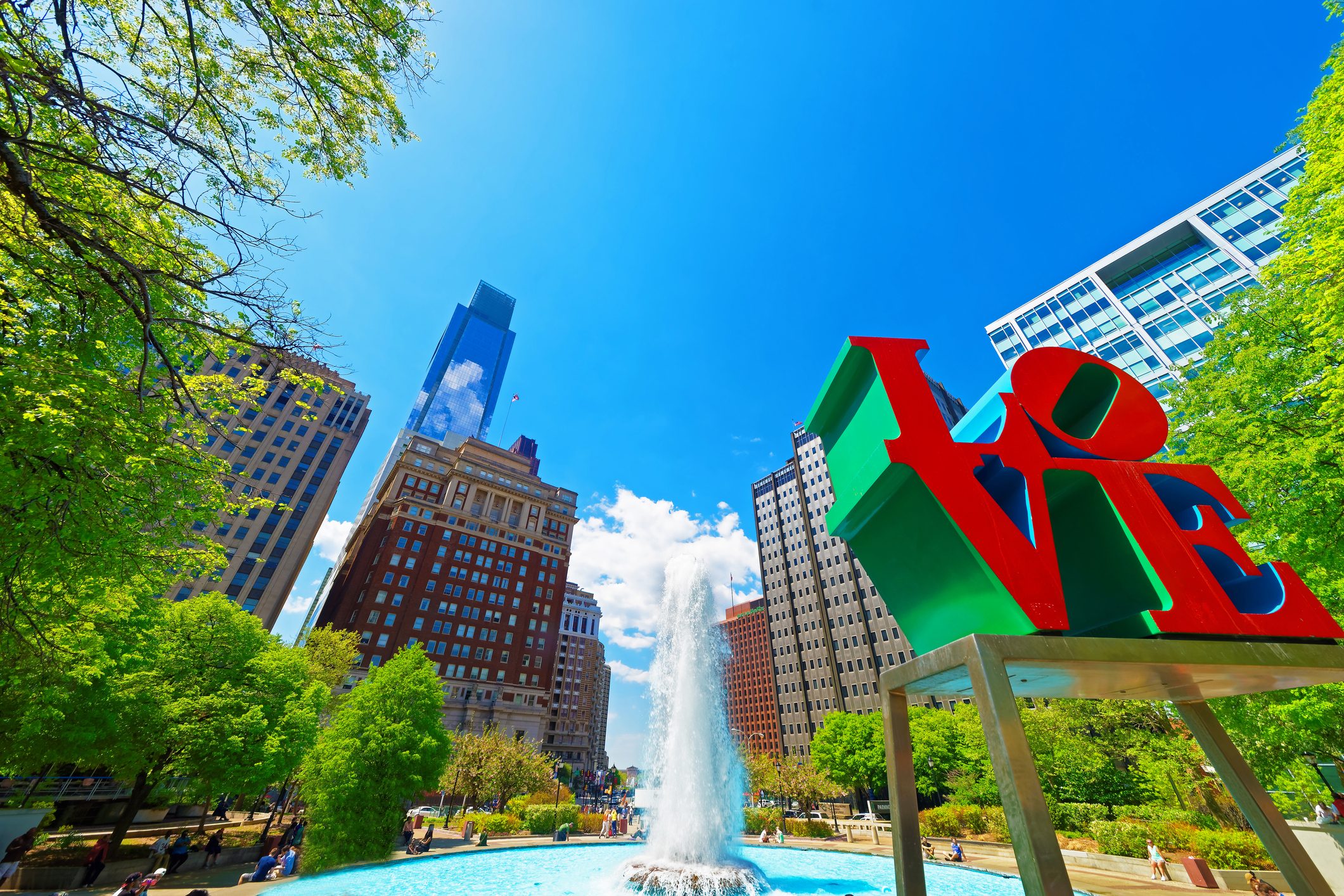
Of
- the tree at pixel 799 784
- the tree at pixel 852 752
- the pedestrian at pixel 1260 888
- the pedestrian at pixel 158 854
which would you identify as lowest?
the pedestrian at pixel 158 854

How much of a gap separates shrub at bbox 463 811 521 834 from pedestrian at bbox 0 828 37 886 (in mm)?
17600

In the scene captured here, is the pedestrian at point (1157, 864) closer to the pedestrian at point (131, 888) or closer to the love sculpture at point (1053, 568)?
the love sculpture at point (1053, 568)

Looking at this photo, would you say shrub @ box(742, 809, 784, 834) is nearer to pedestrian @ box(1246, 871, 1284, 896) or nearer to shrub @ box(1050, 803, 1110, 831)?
shrub @ box(1050, 803, 1110, 831)

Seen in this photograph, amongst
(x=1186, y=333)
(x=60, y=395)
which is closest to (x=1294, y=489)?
(x=60, y=395)

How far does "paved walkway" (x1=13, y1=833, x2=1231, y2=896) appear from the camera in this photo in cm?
1462

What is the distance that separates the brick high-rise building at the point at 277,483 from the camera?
66312 mm

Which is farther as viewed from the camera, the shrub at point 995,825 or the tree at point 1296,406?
the shrub at point 995,825

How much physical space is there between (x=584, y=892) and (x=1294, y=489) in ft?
67.9

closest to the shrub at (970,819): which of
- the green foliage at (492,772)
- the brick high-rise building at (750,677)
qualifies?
the green foliage at (492,772)

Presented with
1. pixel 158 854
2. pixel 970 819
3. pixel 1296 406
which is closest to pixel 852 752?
pixel 970 819

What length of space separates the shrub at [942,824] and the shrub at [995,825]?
1527mm

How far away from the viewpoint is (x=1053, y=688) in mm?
5934

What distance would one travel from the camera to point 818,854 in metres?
24.3

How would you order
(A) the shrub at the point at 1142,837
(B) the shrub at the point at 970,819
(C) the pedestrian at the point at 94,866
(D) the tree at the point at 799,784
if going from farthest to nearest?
(D) the tree at the point at 799,784 < (B) the shrub at the point at 970,819 < (A) the shrub at the point at 1142,837 < (C) the pedestrian at the point at 94,866
